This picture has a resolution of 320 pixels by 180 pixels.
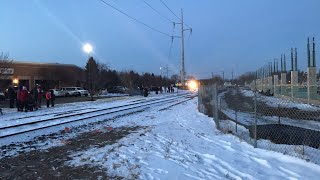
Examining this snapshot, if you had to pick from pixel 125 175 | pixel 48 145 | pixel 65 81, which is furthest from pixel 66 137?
pixel 65 81

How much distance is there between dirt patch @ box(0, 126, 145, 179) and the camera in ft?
26.8

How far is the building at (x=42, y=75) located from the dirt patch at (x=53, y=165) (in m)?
66.1

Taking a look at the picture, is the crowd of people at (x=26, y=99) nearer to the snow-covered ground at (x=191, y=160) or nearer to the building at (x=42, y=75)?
the snow-covered ground at (x=191, y=160)

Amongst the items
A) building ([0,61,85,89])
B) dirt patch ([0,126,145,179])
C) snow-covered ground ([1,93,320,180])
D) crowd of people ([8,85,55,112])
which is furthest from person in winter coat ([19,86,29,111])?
building ([0,61,85,89])

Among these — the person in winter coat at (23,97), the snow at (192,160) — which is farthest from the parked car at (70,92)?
the snow at (192,160)

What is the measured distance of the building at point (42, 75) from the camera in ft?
255

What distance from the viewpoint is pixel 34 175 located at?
8.26 m

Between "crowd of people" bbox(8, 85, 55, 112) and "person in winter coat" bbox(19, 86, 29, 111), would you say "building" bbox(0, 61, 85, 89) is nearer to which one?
"crowd of people" bbox(8, 85, 55, 112)

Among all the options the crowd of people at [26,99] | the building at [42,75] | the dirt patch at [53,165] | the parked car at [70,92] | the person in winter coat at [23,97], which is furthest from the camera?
the building at [42,75]

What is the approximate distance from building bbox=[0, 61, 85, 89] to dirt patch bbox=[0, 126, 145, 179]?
217ft

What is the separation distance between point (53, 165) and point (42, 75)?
254ft

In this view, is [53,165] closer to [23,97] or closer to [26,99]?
[23,97]

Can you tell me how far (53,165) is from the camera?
917 centimetres

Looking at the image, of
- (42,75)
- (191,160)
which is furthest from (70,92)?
(191,160)
